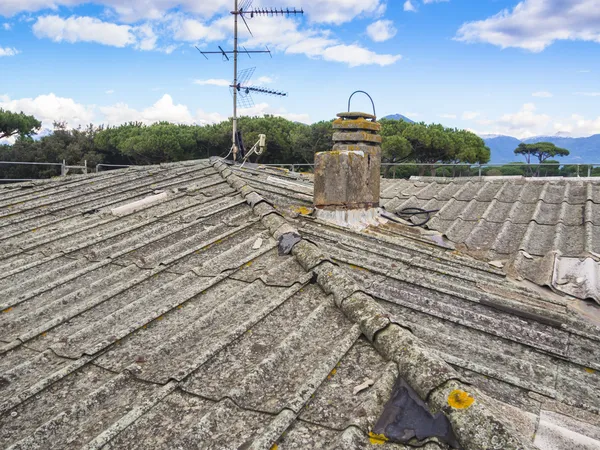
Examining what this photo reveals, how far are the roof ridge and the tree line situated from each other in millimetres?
29180

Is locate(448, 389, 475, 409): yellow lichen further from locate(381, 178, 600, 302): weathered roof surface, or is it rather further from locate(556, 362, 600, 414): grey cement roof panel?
locate(381, 178, 600, 302): weathered roof surface

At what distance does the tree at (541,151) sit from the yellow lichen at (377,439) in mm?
54276

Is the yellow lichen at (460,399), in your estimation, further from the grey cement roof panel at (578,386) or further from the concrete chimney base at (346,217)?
the concrete chimney base at (346,217)

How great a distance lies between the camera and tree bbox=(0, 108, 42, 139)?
121ft

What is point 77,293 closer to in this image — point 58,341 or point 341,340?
point 58,341

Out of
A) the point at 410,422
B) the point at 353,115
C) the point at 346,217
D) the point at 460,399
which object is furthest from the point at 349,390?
the point at 353,115

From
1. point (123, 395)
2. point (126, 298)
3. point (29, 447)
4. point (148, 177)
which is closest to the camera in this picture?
point (29, 447)

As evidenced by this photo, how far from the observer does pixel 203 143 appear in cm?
3866

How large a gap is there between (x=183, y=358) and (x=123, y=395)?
0.40 meters

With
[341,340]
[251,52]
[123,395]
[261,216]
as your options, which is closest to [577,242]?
[261,216]

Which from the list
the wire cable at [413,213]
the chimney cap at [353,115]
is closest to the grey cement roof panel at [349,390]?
the chimney cap at [353,115]

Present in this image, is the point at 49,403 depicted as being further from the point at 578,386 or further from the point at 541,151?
the point at 541,151

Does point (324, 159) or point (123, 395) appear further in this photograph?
point (324, 159)

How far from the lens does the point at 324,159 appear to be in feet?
18.5
